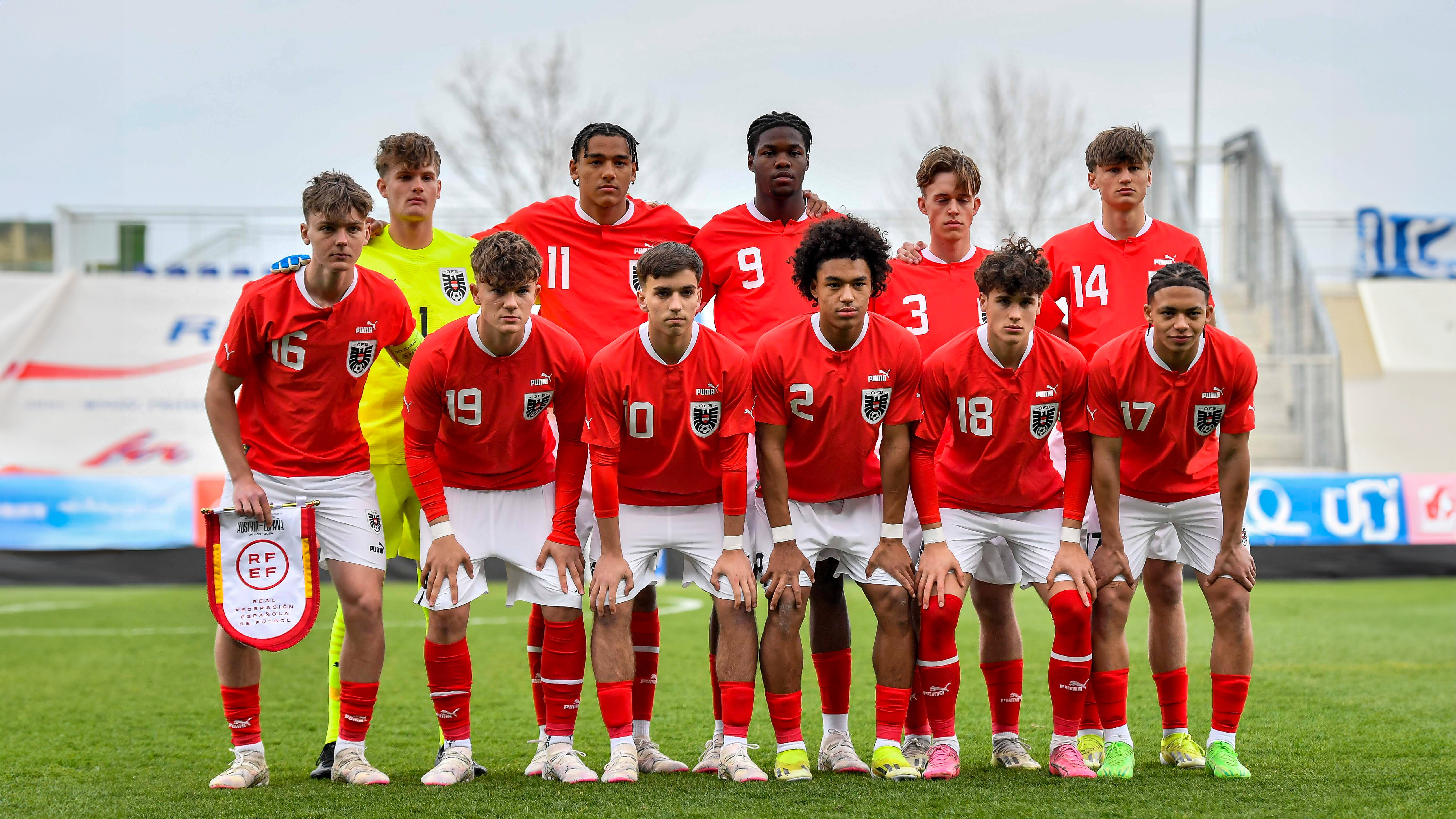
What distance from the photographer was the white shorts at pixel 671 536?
13.8ft

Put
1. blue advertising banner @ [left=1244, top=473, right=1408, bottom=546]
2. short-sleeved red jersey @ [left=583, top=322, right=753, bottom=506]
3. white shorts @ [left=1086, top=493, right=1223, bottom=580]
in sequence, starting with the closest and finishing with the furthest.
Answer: short-sleeved red jersey @ [left=583, top=322, right=753, bottom=506], white shorts @ [left=1086, top=493, right=1223, bottom=580], blue advertising banner @ [left=1244, top=473, right=1408, bottom=546]

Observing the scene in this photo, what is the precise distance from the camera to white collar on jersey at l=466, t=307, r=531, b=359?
4.17m

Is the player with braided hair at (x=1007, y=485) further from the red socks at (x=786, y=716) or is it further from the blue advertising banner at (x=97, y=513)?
the blue advertising banner at (x=97, y=513)

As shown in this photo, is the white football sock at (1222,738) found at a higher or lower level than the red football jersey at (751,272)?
lower

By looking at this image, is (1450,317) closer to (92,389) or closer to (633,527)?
(633,527)

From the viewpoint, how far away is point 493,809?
376 cm

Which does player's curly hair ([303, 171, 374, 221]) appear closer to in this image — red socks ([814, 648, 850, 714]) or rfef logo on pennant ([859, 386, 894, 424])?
rfef logo on pennant ([859, 386, 894, 424])

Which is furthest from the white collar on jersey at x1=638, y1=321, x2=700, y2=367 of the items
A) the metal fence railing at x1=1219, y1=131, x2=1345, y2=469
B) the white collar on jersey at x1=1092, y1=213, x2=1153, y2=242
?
the metal fence railing at x1=1219, y1=131, x2=1345, y2=469

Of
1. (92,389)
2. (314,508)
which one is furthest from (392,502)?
(92,389)

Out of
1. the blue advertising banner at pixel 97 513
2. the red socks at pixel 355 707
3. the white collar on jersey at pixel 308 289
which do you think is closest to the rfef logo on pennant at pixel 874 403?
the white collar on jersey at pixel 308 289

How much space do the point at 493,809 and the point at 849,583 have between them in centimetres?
879

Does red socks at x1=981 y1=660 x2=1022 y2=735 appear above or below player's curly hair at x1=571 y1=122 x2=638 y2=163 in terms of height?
below

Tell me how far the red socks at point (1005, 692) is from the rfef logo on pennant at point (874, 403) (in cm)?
103

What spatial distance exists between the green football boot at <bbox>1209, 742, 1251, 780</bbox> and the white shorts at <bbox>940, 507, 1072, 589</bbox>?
0.84m
